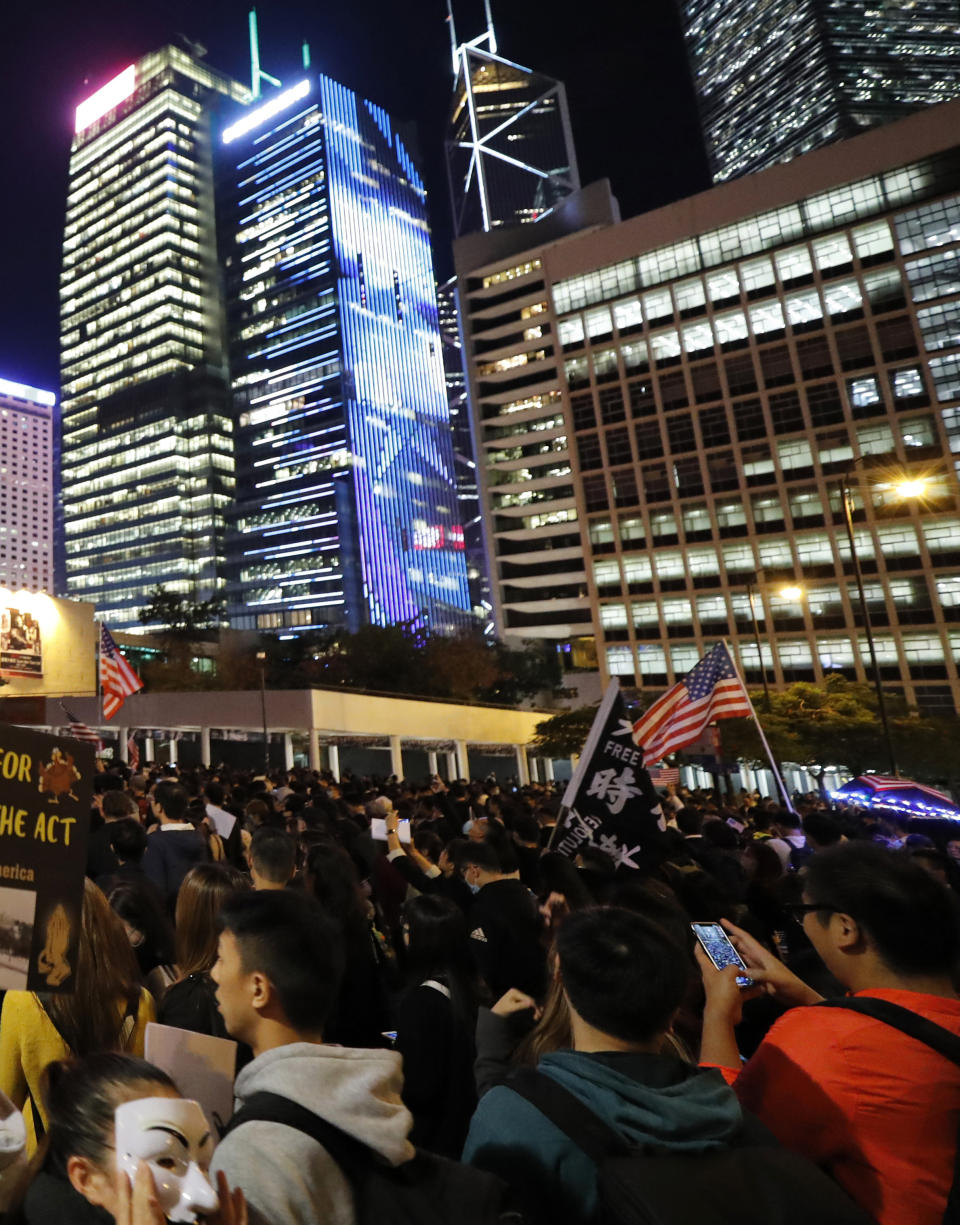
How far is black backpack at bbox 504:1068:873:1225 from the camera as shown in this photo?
1.65m

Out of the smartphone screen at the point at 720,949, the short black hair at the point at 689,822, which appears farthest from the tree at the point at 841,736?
the smartphone screen at the point at 720,949

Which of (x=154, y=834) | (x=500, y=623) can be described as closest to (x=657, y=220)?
(x=500, y=623)

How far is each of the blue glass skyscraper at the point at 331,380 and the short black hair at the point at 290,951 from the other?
116780 mm

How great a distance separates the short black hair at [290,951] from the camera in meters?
2.15

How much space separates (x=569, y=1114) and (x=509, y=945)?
208 cm

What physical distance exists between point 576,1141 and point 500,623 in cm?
7926

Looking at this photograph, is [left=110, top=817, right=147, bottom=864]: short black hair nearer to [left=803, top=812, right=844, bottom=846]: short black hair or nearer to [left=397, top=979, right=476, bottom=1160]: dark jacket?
[left=397, top=979, right=476, bottom=1160]: dark jacket

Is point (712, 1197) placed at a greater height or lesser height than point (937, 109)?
lesser

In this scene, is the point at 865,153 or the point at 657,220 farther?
the point at 657,220

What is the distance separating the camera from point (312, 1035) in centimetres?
215

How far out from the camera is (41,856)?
2256 mm

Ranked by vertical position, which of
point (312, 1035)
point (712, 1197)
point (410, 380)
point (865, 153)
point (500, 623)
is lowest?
point (712, 1197)

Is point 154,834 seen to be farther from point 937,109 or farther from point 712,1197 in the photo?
point 937,109

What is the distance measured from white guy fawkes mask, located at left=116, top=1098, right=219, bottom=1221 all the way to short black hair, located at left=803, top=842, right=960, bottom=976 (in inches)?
80.7
